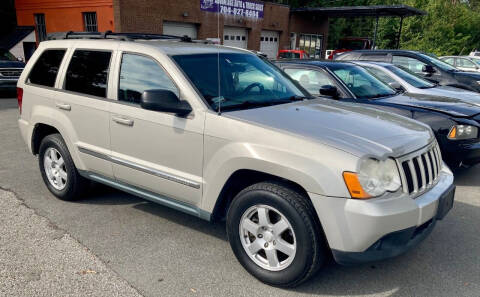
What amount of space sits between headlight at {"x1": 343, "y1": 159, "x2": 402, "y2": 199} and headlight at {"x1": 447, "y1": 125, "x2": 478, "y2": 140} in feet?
9.95

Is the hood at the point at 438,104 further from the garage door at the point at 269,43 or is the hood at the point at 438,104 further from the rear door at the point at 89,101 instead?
the garage door at the point at 269,43

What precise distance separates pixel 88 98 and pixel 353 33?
4452cm

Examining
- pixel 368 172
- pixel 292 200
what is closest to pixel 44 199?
pixel 292 200

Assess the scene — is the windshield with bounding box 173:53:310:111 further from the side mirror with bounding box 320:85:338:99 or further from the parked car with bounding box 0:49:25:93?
the parked car with bounding box 0:49:25:93

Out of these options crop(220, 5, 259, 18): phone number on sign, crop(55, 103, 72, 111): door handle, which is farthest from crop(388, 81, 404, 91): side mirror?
crop(220, 5, 259, 18): phone number on sign

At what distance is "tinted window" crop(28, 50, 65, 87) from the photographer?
453 cm

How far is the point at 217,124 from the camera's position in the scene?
3156 millimetres

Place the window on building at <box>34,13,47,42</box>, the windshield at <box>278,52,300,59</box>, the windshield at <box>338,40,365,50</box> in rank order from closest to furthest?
the window on building at <box>34,13,47,42</box> → the windshield at <box>278,52,300,59</box> → the windshield at <box>338,40,365,50</box>

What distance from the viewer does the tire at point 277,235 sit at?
2.77 m

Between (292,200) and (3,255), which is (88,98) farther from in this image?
(292,200)

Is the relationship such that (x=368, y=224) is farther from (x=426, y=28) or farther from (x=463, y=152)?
(x=426, y=28)

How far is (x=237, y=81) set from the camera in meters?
3.84

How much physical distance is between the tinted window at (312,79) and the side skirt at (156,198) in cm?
349

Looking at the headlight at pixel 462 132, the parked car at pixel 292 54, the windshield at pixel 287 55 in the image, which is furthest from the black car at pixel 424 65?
the windshield at pixel 287 55
